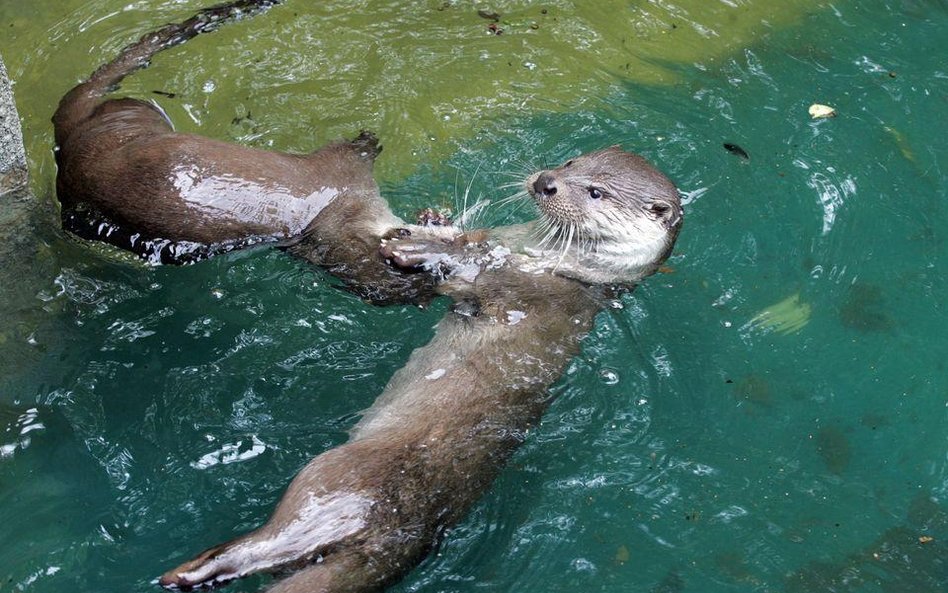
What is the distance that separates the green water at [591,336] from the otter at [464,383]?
0.46 feet

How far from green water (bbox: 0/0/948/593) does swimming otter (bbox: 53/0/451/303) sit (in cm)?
16

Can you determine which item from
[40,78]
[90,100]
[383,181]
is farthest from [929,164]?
[40,78]

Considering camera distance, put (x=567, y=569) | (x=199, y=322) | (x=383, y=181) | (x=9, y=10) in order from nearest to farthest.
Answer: (x=567, y=569), (x=199, y=322), (x=383, y=181), (x=9, y=10)

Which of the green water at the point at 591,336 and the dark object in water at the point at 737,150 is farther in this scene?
the dark object in water at the point at 737,150

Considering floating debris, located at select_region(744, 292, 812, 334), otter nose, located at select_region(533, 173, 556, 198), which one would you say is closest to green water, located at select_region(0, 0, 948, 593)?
floating debris, located at select_region(744, 292, 812, 334)

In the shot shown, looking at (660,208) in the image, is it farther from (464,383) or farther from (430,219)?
(464,383)

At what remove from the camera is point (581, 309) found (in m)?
3.26

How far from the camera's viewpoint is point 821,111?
4.32 meters

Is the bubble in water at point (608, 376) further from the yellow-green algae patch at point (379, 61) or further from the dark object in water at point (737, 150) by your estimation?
the dark object in water at point (737, 150)

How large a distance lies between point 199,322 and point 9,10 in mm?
1935

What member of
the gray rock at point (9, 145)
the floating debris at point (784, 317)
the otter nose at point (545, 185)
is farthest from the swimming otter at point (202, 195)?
the floating debris at point (784, 317)

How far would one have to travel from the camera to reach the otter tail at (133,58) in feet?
10.8

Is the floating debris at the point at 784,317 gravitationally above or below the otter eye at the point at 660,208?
below

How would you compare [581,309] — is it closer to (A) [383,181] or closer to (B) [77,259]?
(A) [383,181]
